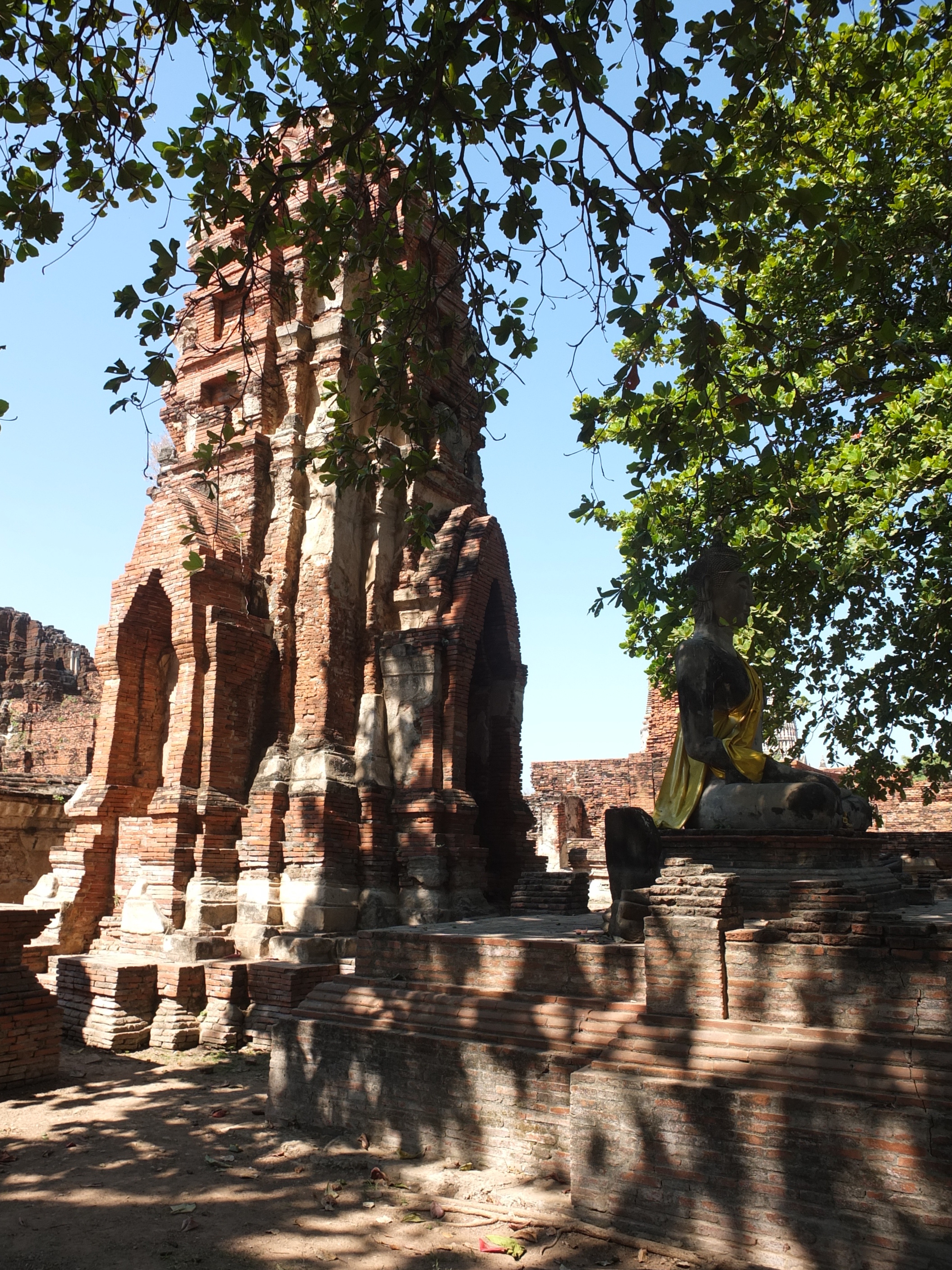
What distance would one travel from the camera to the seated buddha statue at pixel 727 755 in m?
5.84

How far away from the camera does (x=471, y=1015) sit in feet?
18.0

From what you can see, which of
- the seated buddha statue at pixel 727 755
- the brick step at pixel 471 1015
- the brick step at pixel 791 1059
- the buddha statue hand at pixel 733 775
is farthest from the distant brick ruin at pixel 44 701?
the brick step at pixel 791 1059

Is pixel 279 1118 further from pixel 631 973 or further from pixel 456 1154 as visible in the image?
pixel 631 973

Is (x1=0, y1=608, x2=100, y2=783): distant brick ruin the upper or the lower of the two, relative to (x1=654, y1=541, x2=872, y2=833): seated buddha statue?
upper

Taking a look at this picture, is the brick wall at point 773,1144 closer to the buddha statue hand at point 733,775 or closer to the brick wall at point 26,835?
the buddha statue hand at point 733,775

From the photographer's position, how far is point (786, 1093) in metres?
3.96

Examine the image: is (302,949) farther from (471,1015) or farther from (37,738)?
(37,738)

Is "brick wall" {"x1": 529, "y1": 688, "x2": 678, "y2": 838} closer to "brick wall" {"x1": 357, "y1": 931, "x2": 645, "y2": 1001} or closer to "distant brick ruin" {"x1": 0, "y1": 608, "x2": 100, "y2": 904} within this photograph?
"distant brick ruin" {"x1": 0, "y1": 608, "x2": 100, "y2": 904}

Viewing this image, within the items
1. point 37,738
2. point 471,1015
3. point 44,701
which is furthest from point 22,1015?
point 44,701

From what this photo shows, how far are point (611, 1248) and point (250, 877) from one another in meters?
5.82

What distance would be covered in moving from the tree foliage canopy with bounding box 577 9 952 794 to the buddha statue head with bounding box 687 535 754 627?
60 centimetres

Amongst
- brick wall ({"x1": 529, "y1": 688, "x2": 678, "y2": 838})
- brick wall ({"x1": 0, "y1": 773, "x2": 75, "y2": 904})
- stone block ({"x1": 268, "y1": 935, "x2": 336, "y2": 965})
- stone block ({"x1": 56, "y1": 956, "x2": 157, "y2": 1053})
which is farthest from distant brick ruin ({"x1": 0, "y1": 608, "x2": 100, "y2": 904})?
brick wall ({"x1": 529, "y1": 688, "x2": 678, "y2": 838})

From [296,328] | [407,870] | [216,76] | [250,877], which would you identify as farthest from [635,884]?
[296,328]

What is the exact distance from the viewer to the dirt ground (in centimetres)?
412
